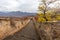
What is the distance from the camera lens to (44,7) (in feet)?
44.8

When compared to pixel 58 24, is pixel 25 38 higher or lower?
higher

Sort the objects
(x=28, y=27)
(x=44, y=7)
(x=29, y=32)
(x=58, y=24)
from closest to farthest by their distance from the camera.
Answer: (x=29, y=32)
(x=28, y=27)
(x=58, y=24)
(x=44, y=7)

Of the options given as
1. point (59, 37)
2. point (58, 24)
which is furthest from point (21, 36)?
point (58, 24)

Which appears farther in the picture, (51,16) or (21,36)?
(51,16)

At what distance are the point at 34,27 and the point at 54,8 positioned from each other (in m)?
12.1

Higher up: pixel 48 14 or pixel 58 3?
pixel 58 3

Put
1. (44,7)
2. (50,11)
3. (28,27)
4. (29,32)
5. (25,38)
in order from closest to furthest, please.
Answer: (25,38), (29,32), (28,27), (44,7), (50,11)

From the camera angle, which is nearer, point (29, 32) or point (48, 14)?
point (29, 32)

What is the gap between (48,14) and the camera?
1470 centimetres

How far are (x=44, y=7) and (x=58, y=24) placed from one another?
5.43 metres

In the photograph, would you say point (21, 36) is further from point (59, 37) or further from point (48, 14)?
point (48, 14)

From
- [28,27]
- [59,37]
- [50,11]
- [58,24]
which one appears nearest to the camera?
[28,27]

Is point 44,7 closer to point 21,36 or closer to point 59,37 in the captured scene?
point 59,37

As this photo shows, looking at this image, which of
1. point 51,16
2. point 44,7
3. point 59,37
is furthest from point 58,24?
point 51,16
